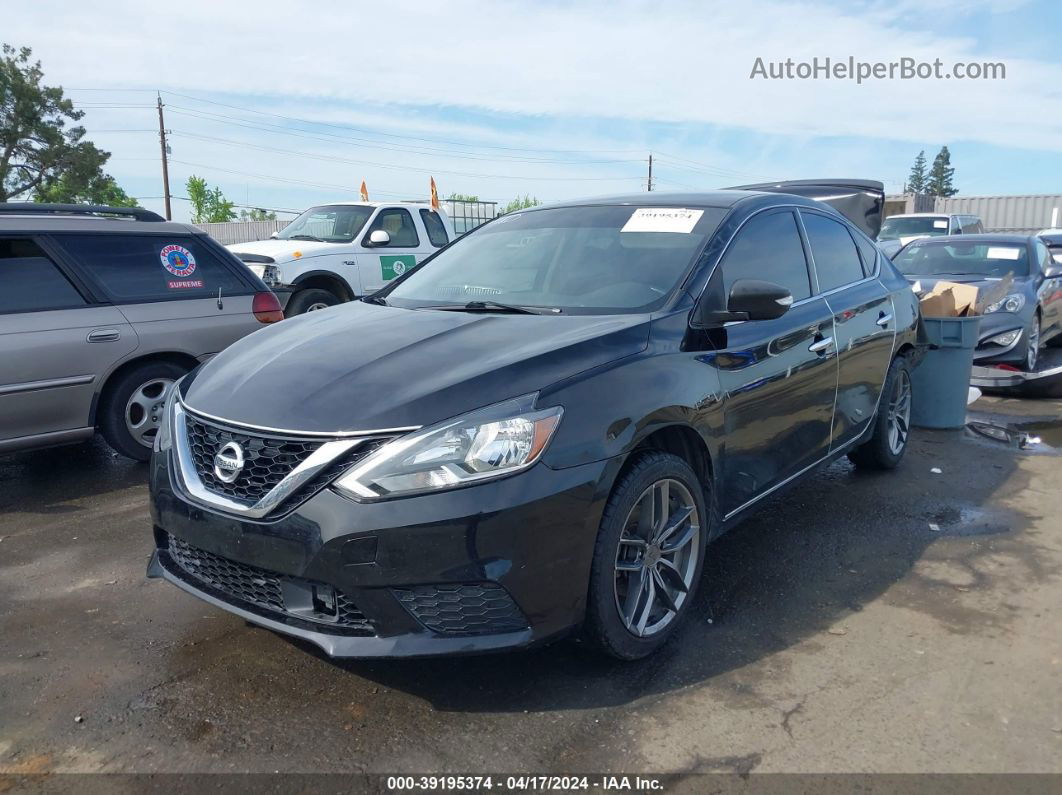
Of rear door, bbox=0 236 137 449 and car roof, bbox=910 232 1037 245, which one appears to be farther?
car roof, bbox=910 232 1037 245

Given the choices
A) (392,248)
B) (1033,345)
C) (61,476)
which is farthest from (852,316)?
(392,248)

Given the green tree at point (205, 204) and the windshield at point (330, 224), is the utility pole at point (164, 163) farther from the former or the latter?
the windshield at point (330, 224)

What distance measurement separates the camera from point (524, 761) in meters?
2.55

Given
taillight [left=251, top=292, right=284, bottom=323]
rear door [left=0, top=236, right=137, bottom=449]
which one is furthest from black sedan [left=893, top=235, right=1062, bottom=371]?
rear door [left=0, top=236, right=137, bottom=449]

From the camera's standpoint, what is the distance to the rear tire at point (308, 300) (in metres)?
10.1

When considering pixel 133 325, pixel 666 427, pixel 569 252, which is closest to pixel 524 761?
pixel 666 427

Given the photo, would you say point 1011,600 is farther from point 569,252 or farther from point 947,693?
point 569,252

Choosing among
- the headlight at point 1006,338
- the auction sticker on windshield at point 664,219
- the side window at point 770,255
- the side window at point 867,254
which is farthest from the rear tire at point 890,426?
the headlight at point 1006,338

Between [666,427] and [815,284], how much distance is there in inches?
69.2

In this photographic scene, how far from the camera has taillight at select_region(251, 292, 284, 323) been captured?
621cm

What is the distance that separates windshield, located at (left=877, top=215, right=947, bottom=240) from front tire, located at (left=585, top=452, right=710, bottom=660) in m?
18.2

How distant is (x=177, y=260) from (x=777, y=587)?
15.1 ft

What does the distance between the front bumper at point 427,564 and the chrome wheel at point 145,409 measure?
3.17 metres

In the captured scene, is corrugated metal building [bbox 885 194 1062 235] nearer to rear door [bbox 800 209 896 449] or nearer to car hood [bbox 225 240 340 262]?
car hood [bbox 225 240 340 262]
